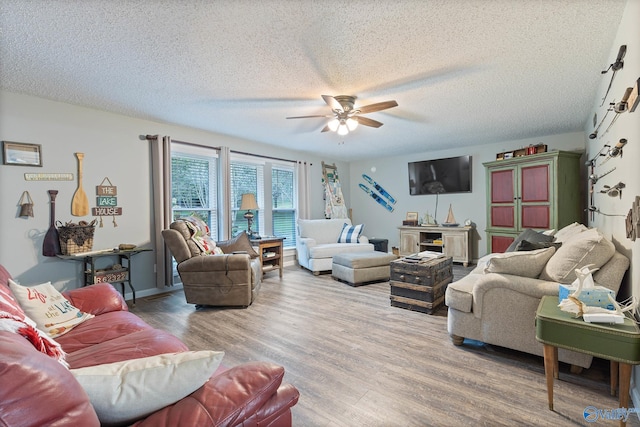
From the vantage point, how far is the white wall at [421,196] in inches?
210

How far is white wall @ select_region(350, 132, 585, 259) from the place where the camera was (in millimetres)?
5331

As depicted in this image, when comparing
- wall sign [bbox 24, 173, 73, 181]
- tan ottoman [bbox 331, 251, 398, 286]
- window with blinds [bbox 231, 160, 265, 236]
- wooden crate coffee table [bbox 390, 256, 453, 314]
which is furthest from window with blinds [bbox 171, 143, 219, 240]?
wooden crate coffee table [bbox 390, 256, 453, 314]

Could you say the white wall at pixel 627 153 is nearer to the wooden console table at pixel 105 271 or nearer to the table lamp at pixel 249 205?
the table lamp at pixel 249 205

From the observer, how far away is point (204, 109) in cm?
353

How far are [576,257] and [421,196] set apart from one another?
4.47 meters

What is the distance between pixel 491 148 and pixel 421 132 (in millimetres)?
1854

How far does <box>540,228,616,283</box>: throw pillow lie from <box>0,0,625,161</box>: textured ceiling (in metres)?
1.45

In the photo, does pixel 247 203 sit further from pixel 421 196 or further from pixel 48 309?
pixel 421 196

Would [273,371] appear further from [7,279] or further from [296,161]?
[296,161]

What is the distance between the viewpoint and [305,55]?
7.52 feet

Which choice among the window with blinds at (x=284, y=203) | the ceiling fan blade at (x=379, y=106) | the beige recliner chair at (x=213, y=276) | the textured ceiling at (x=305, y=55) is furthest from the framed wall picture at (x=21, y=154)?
the ceiling fan blade at (x=379, y=106)

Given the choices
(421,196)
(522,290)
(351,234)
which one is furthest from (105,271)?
(421,196)

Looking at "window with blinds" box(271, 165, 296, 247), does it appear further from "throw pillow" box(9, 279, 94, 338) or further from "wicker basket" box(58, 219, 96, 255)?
"throw pillow" box(9, 279, 94, 338)

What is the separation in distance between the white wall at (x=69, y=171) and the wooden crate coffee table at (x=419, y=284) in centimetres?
323
